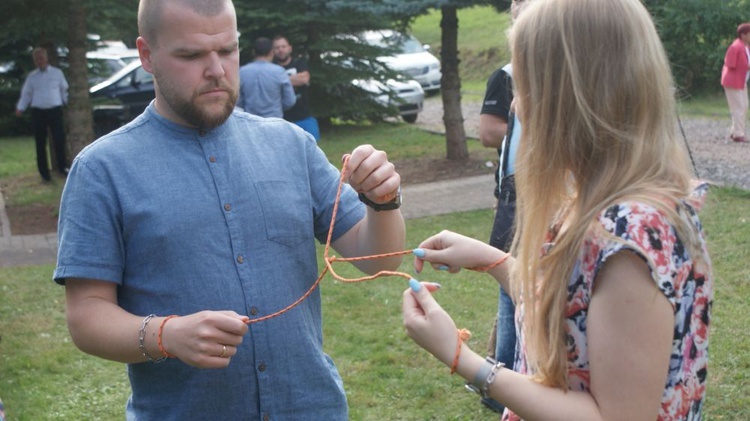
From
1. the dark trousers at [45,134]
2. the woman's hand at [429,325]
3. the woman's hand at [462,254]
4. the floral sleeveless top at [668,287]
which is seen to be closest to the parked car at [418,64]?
the dark trousers at [45,134]

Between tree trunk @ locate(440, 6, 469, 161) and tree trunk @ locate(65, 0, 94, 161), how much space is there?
4.83 meters

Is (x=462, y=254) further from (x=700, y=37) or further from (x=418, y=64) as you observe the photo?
(x=418, y=64)

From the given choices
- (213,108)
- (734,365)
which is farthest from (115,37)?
(213,108)

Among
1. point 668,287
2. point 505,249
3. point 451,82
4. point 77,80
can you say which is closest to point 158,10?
point 668,287

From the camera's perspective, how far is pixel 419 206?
11375 mm

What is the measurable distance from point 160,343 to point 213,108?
71 centimetres

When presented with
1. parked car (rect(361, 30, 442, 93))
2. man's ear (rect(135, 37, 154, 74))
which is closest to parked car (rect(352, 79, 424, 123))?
parked car (rect(361, 30, 442, 93))

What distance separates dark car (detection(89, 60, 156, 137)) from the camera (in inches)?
745

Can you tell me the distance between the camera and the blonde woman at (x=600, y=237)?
188 cm

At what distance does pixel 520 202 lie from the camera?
2.25 m

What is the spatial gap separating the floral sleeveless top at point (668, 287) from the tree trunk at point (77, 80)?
10531mm

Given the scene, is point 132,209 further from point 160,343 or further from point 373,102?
point 373,102

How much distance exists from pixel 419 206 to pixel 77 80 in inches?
179

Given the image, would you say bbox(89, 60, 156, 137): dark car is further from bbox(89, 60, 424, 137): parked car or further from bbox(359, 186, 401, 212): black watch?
bbox(359, 186, 401, 212): black watch
